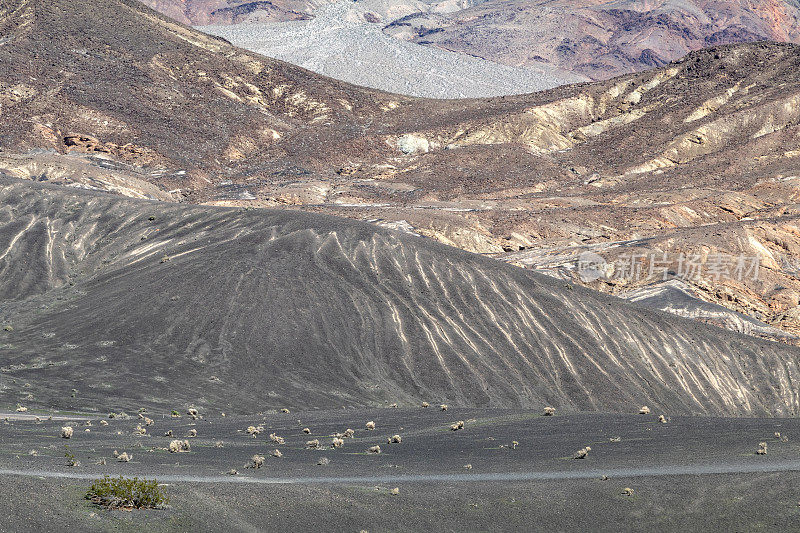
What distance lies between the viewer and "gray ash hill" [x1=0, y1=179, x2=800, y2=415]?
107 ft

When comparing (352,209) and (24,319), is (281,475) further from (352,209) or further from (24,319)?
(352,209)

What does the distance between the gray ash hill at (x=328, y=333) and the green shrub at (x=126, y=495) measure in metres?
14.9

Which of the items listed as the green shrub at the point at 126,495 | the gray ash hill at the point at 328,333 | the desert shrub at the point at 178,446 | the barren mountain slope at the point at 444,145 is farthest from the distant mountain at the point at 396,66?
the green shrub at the point at 126,495

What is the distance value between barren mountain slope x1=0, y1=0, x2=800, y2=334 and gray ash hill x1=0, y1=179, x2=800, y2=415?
12866mm

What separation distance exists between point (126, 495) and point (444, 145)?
8453cm

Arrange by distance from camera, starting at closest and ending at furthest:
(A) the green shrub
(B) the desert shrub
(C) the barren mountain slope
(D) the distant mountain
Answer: (A) the green shrub, (B) the desert shrub, (C) the barren mountain slope, (D) the distant mountain

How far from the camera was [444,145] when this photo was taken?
9625 cm

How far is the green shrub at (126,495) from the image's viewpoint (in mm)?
13570

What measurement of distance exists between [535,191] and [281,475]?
68.9m

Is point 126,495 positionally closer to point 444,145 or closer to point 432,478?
point 432,478

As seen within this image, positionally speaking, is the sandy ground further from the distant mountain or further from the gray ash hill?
the distant mountain

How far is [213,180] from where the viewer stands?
8669cm

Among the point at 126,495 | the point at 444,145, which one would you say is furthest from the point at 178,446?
the point at 444,145

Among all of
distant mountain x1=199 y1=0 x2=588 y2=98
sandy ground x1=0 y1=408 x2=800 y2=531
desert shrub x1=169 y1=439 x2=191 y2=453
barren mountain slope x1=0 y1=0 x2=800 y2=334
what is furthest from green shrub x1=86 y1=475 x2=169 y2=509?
distant mountain x1=199 y1=0 x2=588 y2=98
